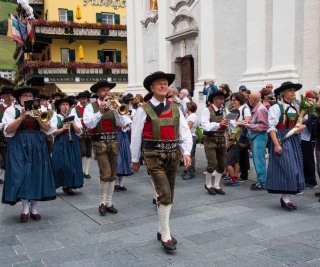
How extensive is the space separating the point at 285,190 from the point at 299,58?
7.62 m

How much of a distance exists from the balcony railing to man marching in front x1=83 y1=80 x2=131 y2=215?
29625mm

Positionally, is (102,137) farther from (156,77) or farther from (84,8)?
(84,8)

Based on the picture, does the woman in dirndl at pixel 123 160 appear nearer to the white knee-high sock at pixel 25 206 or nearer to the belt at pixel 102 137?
the belt at pixel 102 137

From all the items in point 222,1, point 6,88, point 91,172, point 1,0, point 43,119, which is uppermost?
point 1,0

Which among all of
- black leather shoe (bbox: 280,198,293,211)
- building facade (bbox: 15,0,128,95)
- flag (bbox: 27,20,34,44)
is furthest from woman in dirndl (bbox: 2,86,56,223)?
building facade (bbox: 15,0,128,95)

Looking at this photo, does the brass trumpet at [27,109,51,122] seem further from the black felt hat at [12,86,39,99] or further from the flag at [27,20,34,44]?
the flag at [27,20,34,44]

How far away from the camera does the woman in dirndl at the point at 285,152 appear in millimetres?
6223

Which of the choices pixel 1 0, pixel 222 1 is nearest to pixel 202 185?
pixel 222 1

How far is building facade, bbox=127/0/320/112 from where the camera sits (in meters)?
12.7

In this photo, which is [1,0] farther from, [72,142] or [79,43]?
[72,142]

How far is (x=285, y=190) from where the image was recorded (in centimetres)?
623

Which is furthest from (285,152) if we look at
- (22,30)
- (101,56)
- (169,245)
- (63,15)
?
(63,15)

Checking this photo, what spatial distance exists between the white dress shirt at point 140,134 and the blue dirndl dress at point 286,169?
187 centimetres

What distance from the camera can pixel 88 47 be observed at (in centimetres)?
3678
